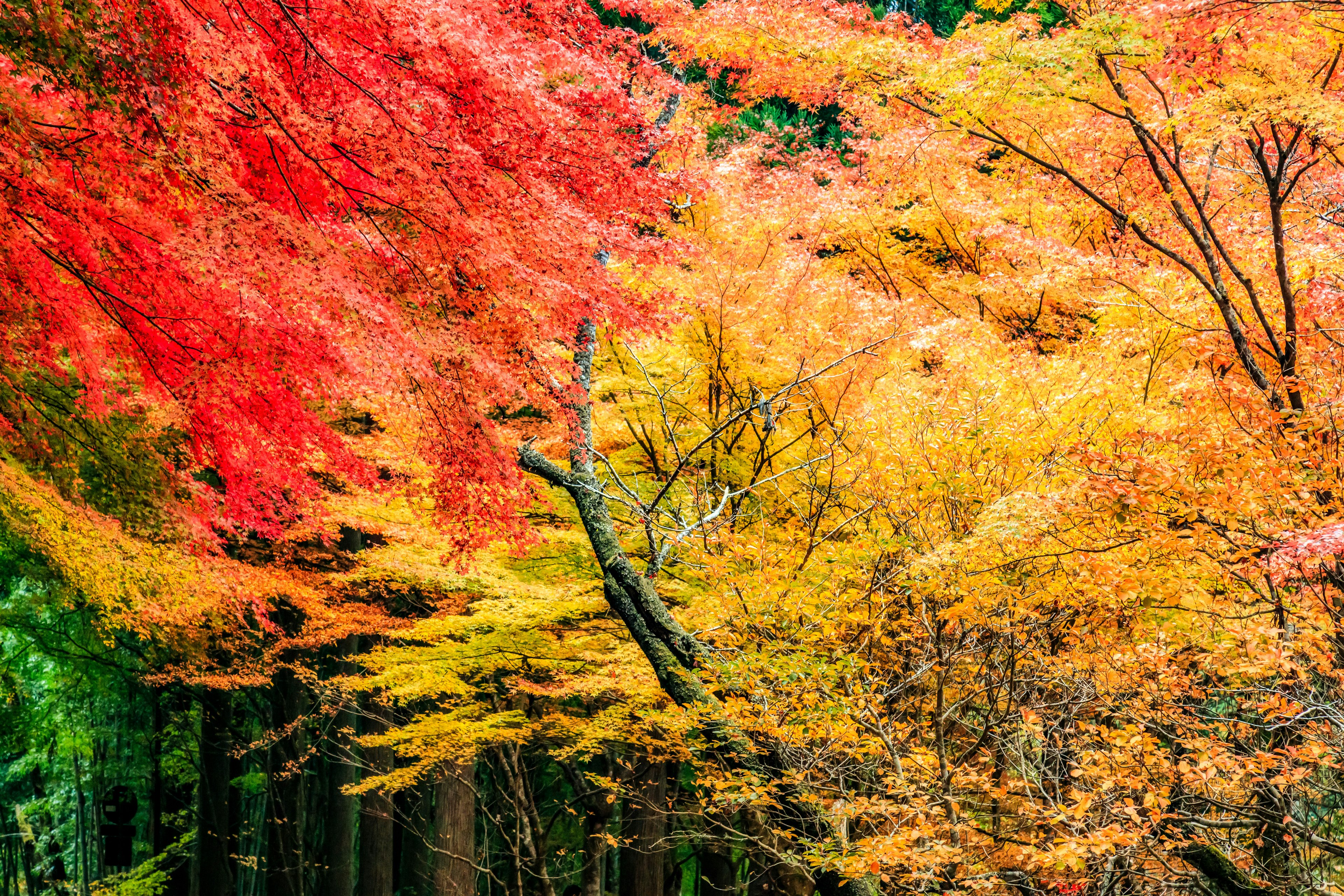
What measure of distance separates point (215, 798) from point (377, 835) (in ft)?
17.2

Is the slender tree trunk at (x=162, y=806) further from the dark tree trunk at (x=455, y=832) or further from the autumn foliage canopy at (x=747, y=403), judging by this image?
the autumn foliage canopy at (x=747, y=403)

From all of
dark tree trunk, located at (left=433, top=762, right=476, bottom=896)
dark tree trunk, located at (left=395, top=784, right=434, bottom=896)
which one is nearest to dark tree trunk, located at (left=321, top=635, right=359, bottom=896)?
dark tree trunk, located at (left=395, top=784, right=434, bottom=896)

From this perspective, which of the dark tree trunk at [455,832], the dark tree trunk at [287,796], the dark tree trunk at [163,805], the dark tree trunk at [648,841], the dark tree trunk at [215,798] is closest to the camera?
the dark tree trunk at [455,832]

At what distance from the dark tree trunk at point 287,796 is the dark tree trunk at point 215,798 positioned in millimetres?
845

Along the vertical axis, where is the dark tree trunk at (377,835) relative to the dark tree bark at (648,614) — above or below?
below

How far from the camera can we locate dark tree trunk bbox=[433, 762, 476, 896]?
13.0 meters

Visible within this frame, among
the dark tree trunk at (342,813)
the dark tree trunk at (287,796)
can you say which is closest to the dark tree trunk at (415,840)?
the dark tree trunk at (342,813)

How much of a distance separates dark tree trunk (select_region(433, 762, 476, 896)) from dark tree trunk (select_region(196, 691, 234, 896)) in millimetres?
5919

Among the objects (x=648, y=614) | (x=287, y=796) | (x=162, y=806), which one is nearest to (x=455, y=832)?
(x=648, y=614)

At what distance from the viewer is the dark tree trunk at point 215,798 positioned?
1772 cm

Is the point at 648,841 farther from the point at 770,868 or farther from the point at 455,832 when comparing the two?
the point at 770,868

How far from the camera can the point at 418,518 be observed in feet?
34.4

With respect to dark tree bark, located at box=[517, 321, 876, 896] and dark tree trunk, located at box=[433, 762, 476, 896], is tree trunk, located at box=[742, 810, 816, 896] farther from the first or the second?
dark tree trunk, located at box=[433, 762, 476, 896]

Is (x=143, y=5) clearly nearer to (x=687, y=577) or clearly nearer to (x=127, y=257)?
(x=127, y=257)
